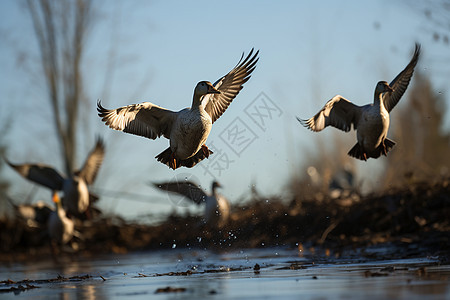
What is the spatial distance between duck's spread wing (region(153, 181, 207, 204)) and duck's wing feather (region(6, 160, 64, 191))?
10.6 ft

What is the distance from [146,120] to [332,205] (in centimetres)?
457

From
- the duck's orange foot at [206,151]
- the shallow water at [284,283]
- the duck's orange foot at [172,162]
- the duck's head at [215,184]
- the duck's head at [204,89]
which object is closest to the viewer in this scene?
the shallow water at [284,283]

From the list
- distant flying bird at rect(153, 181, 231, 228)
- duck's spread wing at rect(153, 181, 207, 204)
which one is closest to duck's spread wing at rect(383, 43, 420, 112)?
distant flying bird at rect(153, 181, 231, 228)

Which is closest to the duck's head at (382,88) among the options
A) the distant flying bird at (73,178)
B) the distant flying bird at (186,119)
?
the distant flying bird at (186,119)

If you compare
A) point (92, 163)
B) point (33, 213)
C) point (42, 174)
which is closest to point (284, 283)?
point (92, 163)

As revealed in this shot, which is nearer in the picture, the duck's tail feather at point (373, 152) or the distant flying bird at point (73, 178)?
the duck's tail feather at point (373, 152)

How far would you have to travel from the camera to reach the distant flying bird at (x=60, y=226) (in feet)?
56.2

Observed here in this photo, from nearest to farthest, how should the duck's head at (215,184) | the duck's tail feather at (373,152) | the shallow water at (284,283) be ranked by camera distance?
the shallow water at (284,283) < the duck's tail feather at (373,152) < the duck's head at (215,184)

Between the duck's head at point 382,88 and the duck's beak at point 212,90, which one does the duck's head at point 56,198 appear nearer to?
the duck's beak at point 212,90

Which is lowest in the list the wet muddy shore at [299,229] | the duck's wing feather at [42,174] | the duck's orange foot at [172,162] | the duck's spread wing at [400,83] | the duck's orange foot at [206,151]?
the wet muddy shore at [299,229]

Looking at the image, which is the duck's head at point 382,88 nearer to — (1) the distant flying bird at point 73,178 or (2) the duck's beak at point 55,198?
(1) the distant flying bird at point 73,178

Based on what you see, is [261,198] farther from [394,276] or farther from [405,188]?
[394,276]

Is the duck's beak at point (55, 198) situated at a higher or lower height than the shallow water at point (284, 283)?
higher

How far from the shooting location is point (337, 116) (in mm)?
11133
